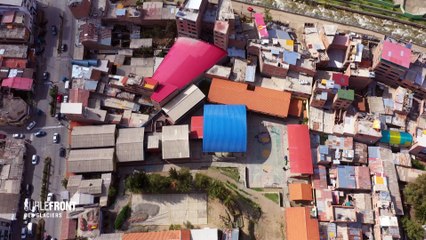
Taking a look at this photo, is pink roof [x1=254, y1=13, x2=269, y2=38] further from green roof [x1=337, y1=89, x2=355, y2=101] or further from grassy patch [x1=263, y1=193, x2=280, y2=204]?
grassy patch [x1=263, y1=193, x2=280, y2=204]

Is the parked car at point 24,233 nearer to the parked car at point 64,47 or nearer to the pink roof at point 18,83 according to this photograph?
the pink roof at point 18,83

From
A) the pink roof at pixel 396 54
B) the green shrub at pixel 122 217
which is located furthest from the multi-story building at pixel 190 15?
the pink roof at pixel 396 54

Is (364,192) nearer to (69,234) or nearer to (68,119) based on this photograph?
(69,234)

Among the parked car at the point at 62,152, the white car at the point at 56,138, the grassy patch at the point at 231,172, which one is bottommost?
the grassy patch at the point at 231,172

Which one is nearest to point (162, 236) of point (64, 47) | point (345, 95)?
point (345, 95)

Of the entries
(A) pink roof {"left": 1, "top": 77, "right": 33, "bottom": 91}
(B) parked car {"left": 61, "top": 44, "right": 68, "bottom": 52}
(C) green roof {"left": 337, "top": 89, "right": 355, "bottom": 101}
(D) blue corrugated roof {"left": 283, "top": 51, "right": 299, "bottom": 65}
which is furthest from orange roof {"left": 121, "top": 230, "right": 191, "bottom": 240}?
(B) parked car {"left": 61, "top": 44, "right": 68, "bottom": 52}

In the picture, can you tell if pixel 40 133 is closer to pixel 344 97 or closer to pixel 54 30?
pixel 54 30
